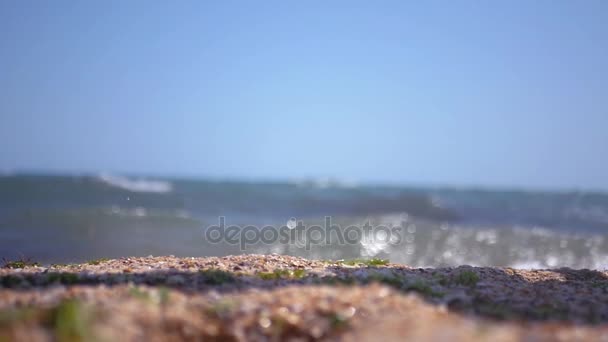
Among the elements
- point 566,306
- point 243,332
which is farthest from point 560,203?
point 243,332

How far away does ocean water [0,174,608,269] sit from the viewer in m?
12.4

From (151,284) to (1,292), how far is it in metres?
1.18

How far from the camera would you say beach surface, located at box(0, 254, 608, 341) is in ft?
9.21

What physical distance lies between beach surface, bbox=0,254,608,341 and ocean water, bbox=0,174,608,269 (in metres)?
5.38

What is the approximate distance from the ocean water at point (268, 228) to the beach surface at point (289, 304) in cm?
538

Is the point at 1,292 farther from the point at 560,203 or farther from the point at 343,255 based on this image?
the point at 560,203

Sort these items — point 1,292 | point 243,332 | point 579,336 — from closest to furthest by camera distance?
point 579,336 → point 243,332 → point 1,292

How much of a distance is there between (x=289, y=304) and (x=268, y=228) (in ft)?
45.2

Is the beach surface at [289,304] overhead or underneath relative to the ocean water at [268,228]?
overhead

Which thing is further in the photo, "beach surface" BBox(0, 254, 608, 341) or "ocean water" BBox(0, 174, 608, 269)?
"ocean water" BBox(0, 174, 608, 269)

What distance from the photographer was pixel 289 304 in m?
3.47

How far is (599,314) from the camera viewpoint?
4336mm

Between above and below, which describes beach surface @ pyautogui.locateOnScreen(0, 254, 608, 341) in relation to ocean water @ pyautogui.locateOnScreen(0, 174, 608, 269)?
above

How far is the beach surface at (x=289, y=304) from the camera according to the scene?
111 inches
